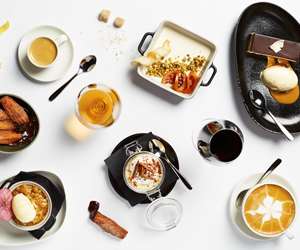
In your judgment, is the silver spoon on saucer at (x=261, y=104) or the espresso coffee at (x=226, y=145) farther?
the silver spoon on saucer at (x=261, y=104)

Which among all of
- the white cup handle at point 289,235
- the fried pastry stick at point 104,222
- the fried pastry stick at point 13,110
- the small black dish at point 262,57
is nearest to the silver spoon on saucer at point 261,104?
the small black dish at point 262,57

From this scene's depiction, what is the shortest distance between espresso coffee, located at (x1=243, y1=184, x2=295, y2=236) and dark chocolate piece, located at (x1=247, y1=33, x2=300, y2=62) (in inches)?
15.4

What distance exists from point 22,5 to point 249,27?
0.68 metres

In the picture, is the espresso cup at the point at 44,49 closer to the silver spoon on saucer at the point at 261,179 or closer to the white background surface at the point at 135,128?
the white background surface at the point at 135,128

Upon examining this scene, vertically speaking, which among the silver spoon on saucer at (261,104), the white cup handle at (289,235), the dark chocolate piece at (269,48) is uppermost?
the dark chocolate piece at (269,48)

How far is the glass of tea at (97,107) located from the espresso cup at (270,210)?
18.4 inches

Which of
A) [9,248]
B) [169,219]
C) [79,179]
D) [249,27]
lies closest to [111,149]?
[79,179]

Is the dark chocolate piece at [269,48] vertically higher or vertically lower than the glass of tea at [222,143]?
higher

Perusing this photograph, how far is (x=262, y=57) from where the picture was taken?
1824 mm

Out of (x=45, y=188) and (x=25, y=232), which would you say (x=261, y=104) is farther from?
(x=25, y=232)

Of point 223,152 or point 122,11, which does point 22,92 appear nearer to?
point 122,11

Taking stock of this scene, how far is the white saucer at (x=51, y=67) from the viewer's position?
1734 millimetres

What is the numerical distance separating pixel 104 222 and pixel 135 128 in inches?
11.4

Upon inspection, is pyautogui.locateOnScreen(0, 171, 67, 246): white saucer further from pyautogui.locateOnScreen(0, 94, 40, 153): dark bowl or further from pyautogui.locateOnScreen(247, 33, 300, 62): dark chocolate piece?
pyautogui.locateOnScreen(247, 33, 300, 62): dark chocolate piece
